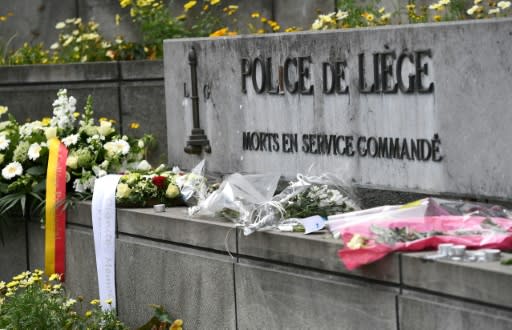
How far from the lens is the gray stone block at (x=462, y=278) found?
4414 mm

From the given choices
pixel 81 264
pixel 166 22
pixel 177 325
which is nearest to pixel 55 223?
pixel 81 264

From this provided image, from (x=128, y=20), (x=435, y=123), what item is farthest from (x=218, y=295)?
(x=128, y=20)

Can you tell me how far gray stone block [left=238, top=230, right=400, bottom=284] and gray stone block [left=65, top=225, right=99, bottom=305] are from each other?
69.4 inches

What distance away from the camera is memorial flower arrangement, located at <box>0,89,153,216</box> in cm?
787

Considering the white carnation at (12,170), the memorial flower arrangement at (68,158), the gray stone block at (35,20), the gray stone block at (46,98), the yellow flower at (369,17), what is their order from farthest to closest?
1. the gray stone block at (35,20)
2. the gray stone block at (46,98)
3. the yellow flower at (369,17)
4. the white carnation at (12,170)
5. the memorial flower arrangement at (68,158)

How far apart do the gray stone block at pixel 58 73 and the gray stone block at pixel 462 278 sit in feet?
22.2

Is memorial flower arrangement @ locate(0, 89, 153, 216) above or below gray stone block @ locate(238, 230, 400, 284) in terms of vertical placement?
above

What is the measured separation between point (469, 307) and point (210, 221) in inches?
83.7

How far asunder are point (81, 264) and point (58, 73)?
3.94 metres

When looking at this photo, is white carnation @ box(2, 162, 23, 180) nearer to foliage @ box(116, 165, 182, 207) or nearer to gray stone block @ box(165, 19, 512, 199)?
foliage @ box(116, 165, 182, 207)

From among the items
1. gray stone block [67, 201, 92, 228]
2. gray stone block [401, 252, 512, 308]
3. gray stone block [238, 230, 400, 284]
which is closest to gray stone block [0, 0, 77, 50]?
gray stone block [67, 201, 92, 228]

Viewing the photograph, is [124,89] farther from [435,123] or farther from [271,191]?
[435,123]

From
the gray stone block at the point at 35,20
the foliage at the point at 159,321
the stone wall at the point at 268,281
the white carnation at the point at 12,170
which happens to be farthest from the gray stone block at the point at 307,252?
the gray stone block at the point at 35,20

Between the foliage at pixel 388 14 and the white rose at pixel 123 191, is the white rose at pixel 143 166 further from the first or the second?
the foliage at pixel 388 14
